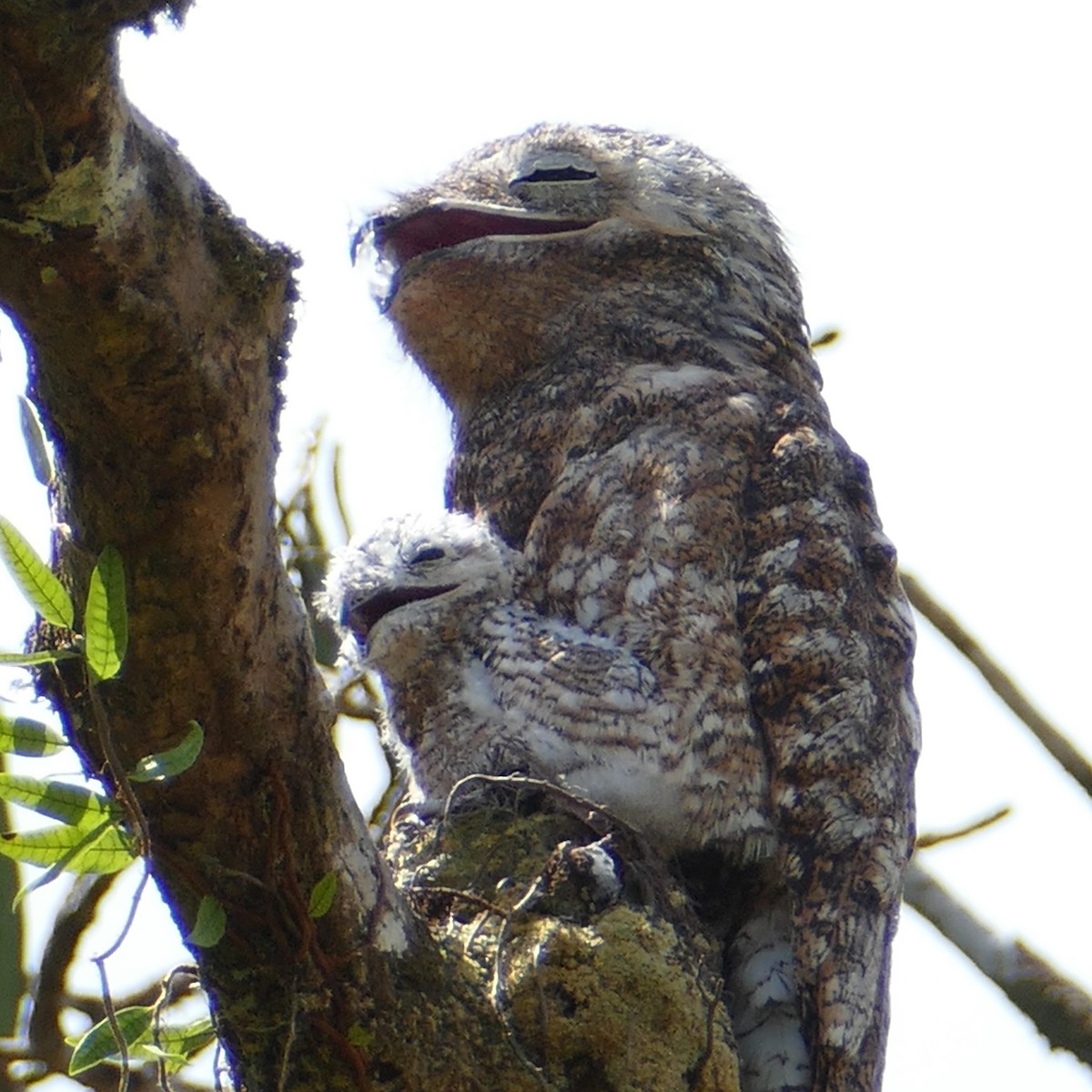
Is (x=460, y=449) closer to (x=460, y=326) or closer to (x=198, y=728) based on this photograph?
(x=460, y=326)

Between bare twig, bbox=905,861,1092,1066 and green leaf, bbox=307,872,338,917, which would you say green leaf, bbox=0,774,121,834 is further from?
bare twig, bbox=905,861,1092,1066

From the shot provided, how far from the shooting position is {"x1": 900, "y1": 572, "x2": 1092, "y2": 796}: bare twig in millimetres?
3795

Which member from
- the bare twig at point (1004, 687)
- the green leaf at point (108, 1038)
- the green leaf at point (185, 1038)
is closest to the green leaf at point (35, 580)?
the green leaf at point (108, 1038)

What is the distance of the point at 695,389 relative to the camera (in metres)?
3.20

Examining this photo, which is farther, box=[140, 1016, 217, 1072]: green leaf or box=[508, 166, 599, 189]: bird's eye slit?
box=[508, 166, 599, 189]: bird's eye slit

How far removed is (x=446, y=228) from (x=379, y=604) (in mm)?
1008

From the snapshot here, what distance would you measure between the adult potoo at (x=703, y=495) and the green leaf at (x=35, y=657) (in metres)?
1.26

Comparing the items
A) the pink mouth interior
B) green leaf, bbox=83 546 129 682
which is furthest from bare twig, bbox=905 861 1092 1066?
green leaf, bbox=83 546 129 682

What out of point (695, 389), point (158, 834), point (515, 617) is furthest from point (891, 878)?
point (158, 834)

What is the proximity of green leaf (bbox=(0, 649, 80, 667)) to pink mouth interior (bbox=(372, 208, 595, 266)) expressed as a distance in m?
1.96

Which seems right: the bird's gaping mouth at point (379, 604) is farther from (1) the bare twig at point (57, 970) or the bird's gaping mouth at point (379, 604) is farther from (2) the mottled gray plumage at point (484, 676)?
(1) the bare twig at point (57, 970)

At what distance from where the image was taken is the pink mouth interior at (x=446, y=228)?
140 inches

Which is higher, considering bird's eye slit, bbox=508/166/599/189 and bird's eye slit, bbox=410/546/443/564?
bird's eye slit, bbox=508/166/599/189

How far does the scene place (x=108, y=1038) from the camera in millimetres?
2105
